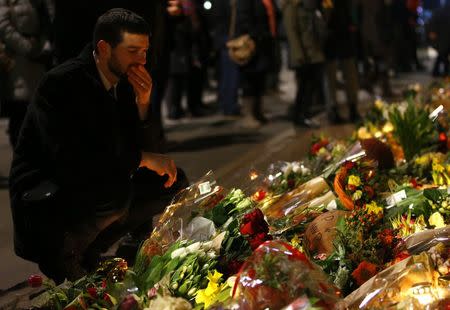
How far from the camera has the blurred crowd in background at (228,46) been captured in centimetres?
696

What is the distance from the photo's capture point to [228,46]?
10.6m

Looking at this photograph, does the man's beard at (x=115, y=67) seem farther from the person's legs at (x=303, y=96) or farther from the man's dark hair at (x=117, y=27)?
the person's legs at (x=303, y=96)

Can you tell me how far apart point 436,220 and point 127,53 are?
5.74ft

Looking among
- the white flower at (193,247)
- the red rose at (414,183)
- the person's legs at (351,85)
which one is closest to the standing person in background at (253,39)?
the person's legs at (351,85)

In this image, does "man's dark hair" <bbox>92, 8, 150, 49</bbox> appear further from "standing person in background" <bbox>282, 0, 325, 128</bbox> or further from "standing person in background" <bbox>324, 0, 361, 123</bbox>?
"standing person in background" <bbox>324, 0, 361, 123</bbox>

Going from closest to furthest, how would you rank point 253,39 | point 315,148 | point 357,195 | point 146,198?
point 357,195 → point 146,198 → point 315,148 → point 253,39

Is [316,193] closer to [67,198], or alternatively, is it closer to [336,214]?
[336,214]

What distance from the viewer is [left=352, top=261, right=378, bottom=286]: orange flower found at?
366cm

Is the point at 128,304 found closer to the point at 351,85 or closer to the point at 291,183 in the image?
the point at 291,183

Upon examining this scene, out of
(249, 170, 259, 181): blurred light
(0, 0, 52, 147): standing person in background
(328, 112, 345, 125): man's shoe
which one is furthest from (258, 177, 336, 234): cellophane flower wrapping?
(328, 112, 345, 125): man's shoe

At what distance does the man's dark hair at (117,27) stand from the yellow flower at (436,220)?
5.59ft

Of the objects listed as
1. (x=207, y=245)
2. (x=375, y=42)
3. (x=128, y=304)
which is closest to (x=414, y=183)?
(x=207, y=245)

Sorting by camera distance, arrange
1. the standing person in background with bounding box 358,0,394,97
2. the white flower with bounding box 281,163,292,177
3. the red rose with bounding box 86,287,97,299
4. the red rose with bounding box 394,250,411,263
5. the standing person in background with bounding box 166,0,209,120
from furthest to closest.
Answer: the standing person in background with bounding box 358,0,394,97, the standing person in background with bounding box 166,0,209,120, the white flower with bounding box 281,163,292,177, the red rose with bounding box 394,250,411,263, the red rose with bounding box 86,287,97,299

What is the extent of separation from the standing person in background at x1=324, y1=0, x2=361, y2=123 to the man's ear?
6.55 meters
